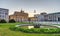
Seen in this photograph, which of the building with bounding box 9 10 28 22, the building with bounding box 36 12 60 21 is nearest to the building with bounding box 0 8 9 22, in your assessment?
the building with bounding box 9 10 28 22

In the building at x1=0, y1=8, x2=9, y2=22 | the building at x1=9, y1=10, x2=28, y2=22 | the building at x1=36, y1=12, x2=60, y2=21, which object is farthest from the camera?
the building at x1=9, y1=10, x2=28, y2=22

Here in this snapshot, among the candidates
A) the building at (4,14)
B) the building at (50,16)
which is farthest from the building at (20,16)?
the building at (50,16)

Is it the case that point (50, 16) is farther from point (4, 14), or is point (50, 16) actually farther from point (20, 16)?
point (20, 16)

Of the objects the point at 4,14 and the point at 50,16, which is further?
the point at 4,14

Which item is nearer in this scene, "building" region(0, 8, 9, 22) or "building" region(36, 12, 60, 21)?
"building" region(36, 12, 60, 21)

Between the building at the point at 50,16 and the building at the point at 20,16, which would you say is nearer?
the building at the point at 50,16

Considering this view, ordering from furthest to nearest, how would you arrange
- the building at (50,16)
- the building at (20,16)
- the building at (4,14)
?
the building at (20,16)
the building at (4,14)
the building at (50,16)

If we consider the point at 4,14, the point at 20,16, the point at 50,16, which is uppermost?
the point at 4,14

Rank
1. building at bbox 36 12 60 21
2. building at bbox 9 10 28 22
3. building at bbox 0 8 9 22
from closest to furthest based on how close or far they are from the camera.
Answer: building at bbox 36 12 60 21, building at bbox 0 8 9 22, building at bbox 9 10 28 22

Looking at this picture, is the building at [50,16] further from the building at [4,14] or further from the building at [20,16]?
the building at [4,14]

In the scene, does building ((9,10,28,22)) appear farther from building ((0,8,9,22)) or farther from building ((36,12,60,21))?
building ((36,12,60,21))

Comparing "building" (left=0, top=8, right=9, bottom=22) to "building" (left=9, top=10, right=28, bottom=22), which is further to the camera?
"building" (left=9, top=10, right=28, bottom=22)

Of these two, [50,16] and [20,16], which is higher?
[20,16]

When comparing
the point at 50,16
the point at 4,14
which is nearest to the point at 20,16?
the point at 4,14
